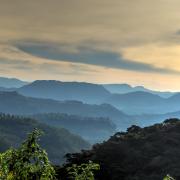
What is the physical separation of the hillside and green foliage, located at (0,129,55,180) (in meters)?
54.3

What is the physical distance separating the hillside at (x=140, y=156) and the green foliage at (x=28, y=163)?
54253 millimetres

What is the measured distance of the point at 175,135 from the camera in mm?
90250

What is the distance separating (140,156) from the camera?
267ft

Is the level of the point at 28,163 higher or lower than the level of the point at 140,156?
higher

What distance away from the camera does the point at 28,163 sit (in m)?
16.4

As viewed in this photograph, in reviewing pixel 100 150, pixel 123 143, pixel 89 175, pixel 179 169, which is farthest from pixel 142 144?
pixel 89 175

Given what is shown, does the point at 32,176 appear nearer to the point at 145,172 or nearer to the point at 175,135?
the point at 145,172

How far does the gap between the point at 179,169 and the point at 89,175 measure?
5724 cm

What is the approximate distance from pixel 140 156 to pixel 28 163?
67.1m

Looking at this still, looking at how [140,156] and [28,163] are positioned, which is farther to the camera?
[140,156]

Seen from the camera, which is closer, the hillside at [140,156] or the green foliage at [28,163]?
the green foliage at [28,163]

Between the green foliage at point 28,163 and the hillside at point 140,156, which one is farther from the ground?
the green foliage at point 28,163

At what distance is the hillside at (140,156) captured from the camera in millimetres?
71875

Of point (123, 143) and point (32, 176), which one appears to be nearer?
point (32, 176)
